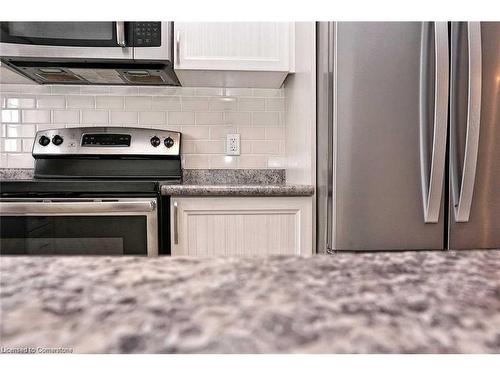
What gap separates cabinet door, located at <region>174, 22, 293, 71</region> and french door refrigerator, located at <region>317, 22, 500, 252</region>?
16.7 inches

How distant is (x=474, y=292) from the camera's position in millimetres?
240

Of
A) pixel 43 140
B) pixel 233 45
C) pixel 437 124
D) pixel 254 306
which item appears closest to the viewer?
pixel 254 306

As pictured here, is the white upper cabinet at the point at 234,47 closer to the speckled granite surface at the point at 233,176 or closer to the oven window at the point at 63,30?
the oven window at the point at 63,30

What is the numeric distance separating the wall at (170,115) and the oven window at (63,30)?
49 cm

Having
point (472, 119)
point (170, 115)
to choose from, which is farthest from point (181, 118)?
point (472, 119)

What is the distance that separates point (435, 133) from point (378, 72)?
0.31m

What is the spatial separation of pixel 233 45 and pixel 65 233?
3.59 feet

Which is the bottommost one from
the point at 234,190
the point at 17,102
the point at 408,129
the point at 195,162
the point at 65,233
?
the point at 65,233

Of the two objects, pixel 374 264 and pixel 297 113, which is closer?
pixel 374 264

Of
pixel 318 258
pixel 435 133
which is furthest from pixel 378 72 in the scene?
pixel 318 258

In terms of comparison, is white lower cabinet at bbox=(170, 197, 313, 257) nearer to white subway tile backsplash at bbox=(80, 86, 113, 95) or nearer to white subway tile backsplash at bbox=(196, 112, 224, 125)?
white subway tile backsplash at bbox=(196, 112, 224, 125)

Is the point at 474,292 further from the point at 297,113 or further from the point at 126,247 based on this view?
the point at 297,113

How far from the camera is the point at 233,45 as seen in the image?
192 cm

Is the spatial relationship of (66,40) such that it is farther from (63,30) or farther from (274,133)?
(274,133)
